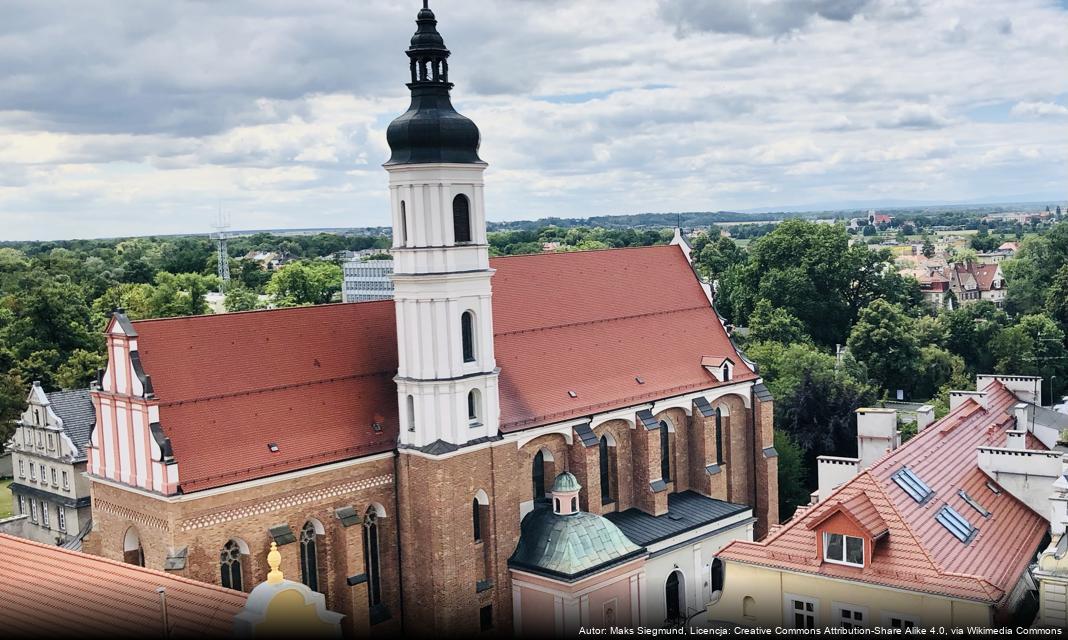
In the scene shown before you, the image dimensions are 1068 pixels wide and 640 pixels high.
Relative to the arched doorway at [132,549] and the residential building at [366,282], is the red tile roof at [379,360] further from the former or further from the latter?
the residential building at [366,282]

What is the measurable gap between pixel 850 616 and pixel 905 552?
204 centimetres

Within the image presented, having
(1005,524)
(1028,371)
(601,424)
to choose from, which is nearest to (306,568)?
(601,424)

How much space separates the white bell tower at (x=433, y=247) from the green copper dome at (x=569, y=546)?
446 cm

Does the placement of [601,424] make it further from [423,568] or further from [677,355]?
[423,568]

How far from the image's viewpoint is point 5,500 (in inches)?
2346

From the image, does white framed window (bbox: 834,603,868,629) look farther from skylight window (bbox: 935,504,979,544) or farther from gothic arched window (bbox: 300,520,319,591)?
gothic arched window (bbox: 300,520,319,591)

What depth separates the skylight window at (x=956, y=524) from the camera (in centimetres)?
2720

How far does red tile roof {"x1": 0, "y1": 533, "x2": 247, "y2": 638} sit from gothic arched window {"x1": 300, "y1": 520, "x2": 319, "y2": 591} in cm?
1207

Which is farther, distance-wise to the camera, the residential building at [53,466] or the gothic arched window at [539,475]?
the residential building at [53,466]

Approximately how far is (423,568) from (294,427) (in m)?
6.28

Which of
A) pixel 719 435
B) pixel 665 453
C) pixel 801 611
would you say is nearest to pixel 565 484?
pixel 665 453

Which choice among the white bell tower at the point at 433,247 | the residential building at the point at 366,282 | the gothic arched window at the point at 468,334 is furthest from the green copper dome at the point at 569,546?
the residential building at the point at 366,282

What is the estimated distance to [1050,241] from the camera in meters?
109

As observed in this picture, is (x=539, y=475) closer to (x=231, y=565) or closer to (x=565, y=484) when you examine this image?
(x=565, y=484)
